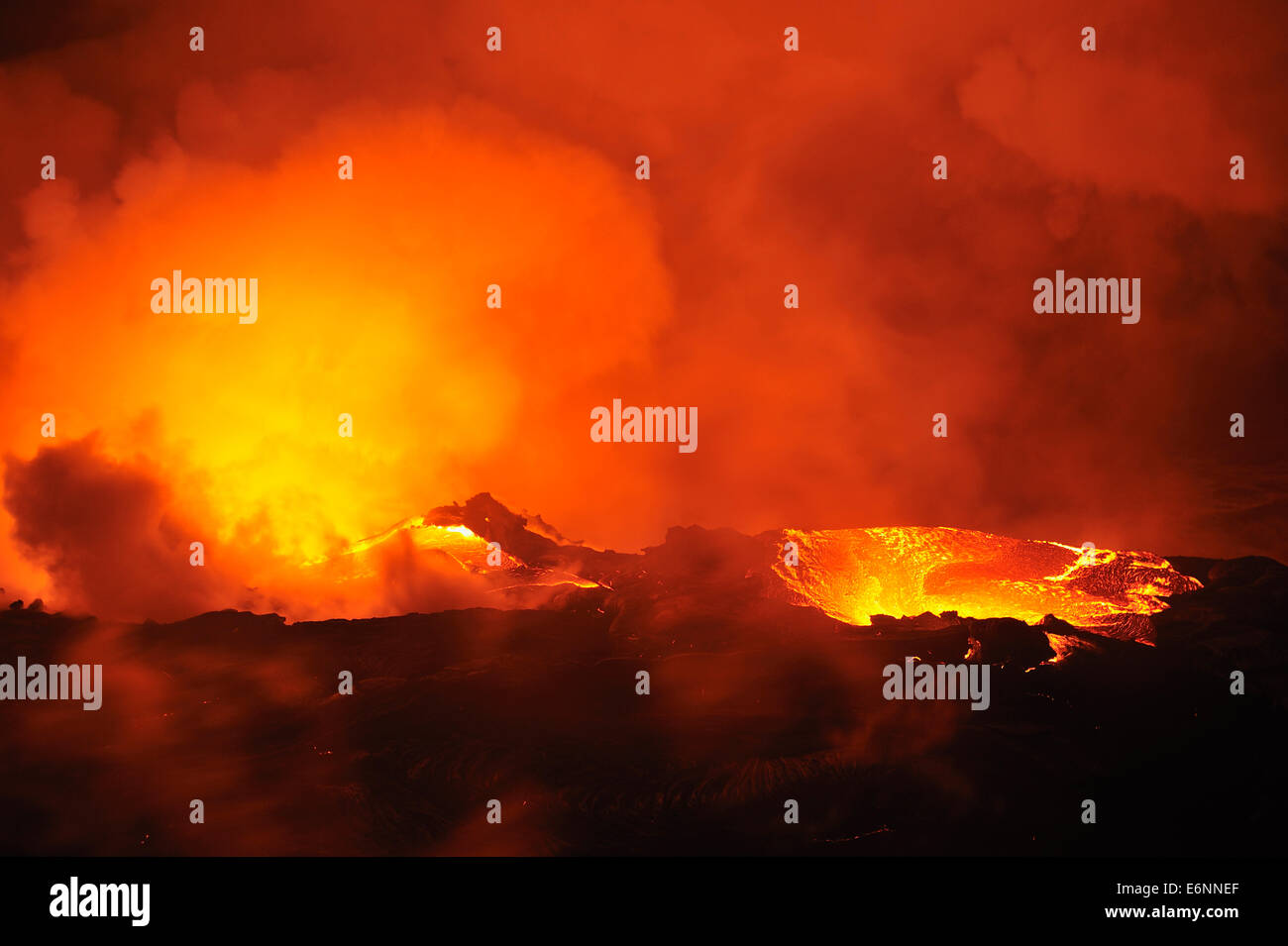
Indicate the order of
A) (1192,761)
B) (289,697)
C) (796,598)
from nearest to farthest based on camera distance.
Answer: (1192,761) → (289,697) → (796,598)

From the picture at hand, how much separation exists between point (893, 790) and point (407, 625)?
80.7 ft

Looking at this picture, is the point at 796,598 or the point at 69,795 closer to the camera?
the point at 69,795

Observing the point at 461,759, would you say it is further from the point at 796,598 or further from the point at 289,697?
the point at 796,598

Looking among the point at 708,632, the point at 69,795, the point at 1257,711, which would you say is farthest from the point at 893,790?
the point at 69,795

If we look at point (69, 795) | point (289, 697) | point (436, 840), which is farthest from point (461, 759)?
point (69, 795)

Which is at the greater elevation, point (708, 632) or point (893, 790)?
point (708, 632)

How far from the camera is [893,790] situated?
54.2 metres

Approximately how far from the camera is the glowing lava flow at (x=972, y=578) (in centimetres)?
6525

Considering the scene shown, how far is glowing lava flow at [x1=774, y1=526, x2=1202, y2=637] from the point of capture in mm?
65250

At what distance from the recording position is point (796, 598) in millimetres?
65000

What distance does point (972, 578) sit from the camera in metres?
66.8

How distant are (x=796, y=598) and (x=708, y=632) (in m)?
5.79
